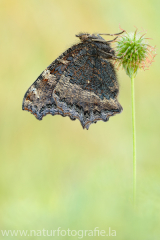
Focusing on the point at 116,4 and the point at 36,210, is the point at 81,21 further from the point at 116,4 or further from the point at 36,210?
the point at 36,210

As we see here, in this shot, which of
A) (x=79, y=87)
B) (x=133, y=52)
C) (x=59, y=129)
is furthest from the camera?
(x=59, y=129)

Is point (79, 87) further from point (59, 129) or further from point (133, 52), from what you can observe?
point (59, 129)

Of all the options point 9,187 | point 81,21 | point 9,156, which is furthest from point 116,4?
point 9,187

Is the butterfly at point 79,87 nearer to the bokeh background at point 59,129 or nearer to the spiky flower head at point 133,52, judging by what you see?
the bokeh background at point 59,129

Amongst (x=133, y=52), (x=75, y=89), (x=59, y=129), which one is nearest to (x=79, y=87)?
(x=75, y=89)

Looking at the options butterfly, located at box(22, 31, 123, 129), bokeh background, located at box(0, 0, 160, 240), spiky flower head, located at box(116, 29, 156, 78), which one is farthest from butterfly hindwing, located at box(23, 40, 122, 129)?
spiky flower head, located at box(116, 29, 156, 78)

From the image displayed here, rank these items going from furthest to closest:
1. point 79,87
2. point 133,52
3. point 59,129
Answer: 1. point 59,129
2. point 79,87
3. point 133,52

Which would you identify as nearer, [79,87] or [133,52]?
[133,52]
